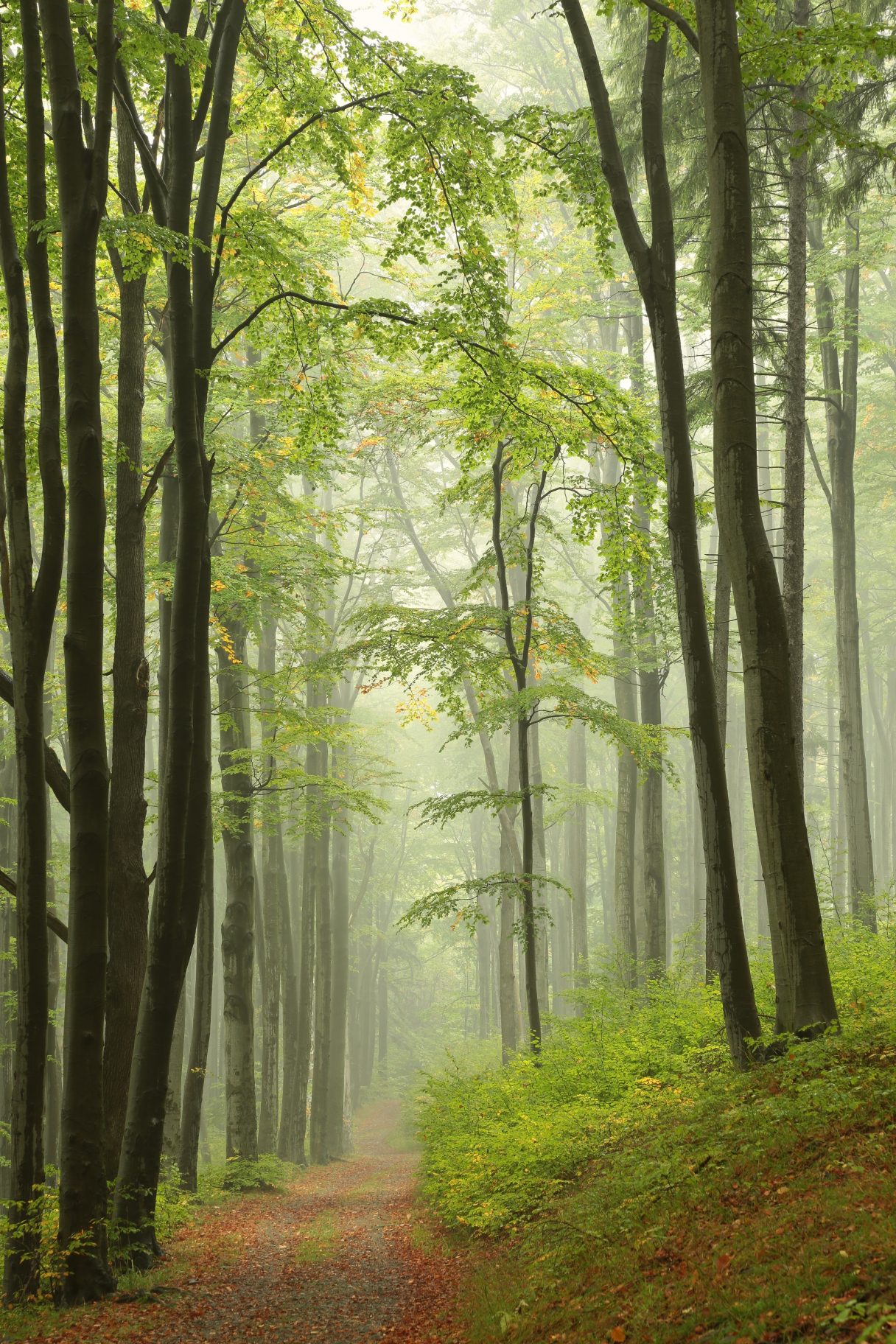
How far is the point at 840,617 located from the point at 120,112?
42.9ft

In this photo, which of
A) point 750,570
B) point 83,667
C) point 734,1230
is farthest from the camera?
point 750,570

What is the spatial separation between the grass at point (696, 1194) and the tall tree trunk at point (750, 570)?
2.23 feet

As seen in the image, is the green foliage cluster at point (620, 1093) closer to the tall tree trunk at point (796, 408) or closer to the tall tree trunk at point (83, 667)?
the tall tree trunk at point (83, 667)

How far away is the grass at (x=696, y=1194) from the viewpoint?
365 centimetres

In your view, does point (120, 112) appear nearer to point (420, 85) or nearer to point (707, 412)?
point (420, 85)

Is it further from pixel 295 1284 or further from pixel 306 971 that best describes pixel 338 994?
pixel 295 1284

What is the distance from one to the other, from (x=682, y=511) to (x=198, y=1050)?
387 inches

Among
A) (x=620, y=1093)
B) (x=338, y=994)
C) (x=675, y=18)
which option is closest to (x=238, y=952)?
(x=620, y=1093)

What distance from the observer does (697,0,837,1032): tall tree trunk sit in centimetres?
644

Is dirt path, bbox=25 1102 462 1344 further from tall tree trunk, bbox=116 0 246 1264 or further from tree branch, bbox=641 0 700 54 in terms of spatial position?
tree branch, bbox=641 0 700 54

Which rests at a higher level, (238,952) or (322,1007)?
(238,952)

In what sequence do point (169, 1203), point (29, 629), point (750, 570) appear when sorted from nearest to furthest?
point (29, 629), point (750, 570), point (169, 1203)

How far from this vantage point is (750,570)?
6.80 metres

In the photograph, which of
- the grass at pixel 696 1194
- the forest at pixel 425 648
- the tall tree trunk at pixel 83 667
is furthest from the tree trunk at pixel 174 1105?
the tall tree trunk at pixel 83 667
